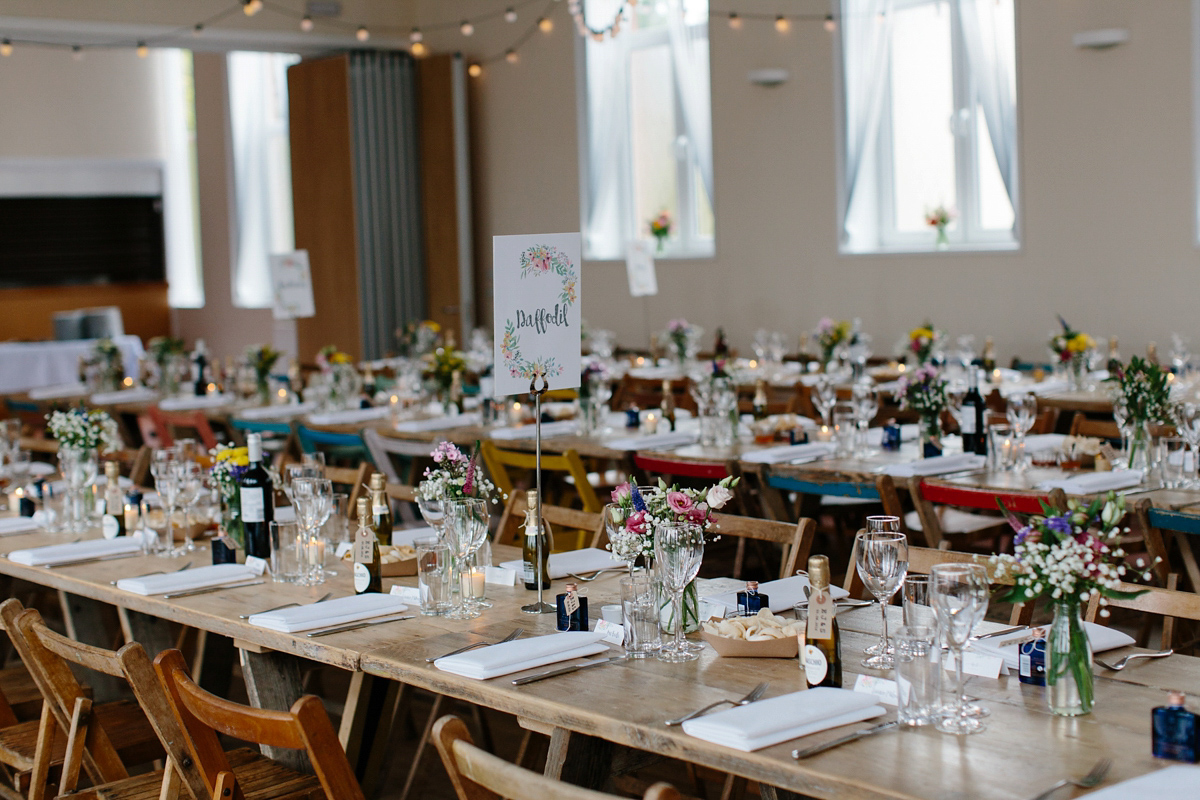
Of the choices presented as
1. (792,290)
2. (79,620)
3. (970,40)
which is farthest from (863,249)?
(79,620)

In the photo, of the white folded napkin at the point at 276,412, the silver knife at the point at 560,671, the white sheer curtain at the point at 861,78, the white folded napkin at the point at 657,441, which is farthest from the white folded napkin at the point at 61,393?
the silver knife at the point at 560,671

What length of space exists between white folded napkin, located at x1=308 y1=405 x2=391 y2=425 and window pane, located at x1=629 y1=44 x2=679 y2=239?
481 cm

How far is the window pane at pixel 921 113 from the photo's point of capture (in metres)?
9.62

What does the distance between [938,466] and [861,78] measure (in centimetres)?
569

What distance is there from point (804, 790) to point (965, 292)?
7685 millimetres

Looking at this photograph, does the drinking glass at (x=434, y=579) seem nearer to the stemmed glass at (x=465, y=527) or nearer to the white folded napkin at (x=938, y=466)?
the stemmed glass at (x=465, y=527)

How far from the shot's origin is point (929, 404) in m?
5.08

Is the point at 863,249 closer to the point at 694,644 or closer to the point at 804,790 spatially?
the point at 694,644

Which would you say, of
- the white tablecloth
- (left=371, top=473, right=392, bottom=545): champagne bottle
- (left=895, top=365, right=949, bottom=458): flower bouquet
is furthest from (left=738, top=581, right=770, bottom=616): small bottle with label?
the white tablecloth

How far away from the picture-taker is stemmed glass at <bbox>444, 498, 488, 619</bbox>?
3178mm

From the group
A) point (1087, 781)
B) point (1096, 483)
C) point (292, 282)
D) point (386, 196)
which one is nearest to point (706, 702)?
point (1087, 781)

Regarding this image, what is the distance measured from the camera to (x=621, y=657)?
2.68 meters

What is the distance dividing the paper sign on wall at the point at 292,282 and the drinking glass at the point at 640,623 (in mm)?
6460

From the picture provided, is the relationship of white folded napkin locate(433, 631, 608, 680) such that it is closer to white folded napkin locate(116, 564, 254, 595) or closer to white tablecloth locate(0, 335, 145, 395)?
white folded napkin locate(116, 564, 254, 595)
